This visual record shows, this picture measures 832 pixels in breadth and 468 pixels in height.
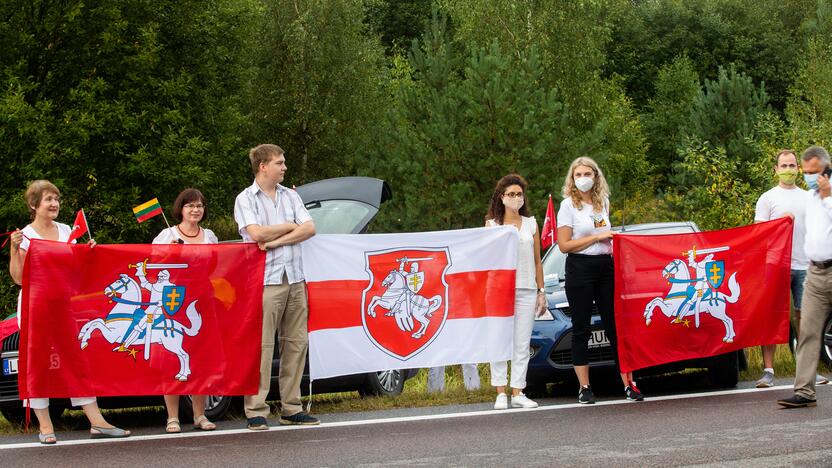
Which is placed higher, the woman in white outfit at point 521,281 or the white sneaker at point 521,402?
the woman in white outfit at point 521,281

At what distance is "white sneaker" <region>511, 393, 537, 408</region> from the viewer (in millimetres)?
9766

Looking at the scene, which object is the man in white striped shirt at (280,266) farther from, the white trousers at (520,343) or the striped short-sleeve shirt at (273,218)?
the white trousers at (520,343)

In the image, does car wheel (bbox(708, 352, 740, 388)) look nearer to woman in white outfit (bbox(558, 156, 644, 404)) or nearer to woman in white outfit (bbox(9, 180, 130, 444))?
woman in white outfit (bbox(558, 156, 644, 404))

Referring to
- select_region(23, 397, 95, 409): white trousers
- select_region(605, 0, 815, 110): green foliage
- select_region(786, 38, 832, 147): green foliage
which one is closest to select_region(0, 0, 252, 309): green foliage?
select_region(23, 397, 95, 409): white trousers

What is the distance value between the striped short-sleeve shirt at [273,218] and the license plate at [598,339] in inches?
109

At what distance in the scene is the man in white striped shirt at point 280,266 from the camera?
9438 mm

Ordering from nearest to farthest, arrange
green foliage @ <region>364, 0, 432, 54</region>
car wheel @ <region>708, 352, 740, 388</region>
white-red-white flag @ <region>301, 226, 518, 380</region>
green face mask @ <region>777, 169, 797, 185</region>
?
white-red-white flag @ <region>301, 226, 518, 380</region>, car wheel @ <region>708, 352, 740, 388</region>, green face mask @ <region>777, 169, 797, 185</region>, green foliage @ <region>364, 0, 432, 54</region>

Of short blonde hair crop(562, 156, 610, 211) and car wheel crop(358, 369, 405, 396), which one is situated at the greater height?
short blonde hair crop(562, 156, 610, 211)

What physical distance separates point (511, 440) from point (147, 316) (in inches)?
131

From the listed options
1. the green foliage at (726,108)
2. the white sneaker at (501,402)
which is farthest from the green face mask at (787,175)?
the green foliage at (726,108)

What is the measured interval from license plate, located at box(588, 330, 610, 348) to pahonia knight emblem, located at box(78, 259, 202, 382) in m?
3.52

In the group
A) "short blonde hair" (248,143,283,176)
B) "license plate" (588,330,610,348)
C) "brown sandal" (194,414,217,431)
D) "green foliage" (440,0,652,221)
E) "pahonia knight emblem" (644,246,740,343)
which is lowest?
"brown sandal" (194,414,217,431)

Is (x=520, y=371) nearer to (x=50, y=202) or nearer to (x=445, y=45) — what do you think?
(x=50, y=202)

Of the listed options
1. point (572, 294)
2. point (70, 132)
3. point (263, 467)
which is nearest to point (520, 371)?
point (572, 294)
